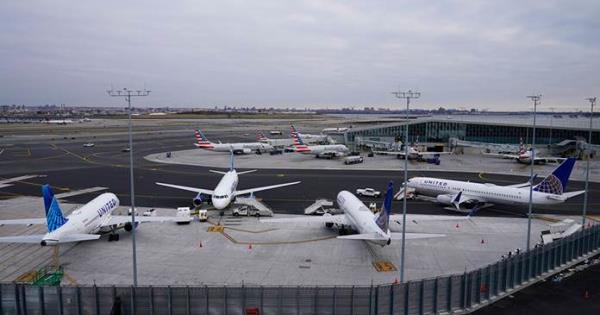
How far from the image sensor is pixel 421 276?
34188 mm

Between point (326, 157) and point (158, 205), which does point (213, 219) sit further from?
point (326, 157)

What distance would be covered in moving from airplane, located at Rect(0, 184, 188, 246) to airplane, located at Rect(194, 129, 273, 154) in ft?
219

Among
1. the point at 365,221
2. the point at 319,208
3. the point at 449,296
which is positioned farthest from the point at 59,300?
the point at 319,208

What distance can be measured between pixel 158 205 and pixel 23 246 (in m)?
18.2

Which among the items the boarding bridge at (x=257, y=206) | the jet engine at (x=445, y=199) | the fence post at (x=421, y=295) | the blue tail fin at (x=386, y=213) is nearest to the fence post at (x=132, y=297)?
the fence post at (x=421, y=295)

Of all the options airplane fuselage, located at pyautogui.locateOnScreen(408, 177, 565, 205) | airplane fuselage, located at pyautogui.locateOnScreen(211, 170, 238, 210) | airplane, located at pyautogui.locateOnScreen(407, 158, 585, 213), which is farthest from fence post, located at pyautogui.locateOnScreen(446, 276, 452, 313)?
airplane fuselage, located at pyautogui.locateOnScreen(408, 177, 565, 205)

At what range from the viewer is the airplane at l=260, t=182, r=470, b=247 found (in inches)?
1420

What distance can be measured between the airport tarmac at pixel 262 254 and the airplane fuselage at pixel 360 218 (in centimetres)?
209

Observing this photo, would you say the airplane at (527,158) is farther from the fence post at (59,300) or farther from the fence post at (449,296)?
the fence post at (59,300)

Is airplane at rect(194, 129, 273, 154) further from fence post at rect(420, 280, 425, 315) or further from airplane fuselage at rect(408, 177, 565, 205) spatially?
fence post at rect(420, 280, 425, 315)

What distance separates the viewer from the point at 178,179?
77.6 meters

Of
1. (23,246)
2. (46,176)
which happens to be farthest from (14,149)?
(23,246)

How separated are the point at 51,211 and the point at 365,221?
85.8ft

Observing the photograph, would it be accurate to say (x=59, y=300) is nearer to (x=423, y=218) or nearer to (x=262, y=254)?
(x=262, y=254)
